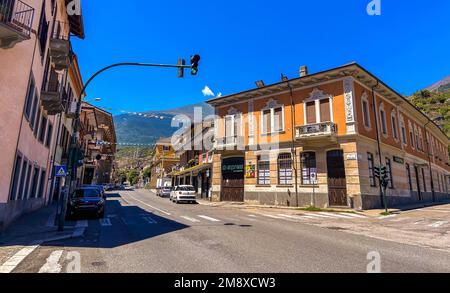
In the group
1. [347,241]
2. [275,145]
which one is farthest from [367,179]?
[347,241]

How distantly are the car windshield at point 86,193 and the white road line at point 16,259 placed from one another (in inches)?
298

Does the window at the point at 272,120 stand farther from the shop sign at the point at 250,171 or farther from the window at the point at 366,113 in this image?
the window at the point at 366,113

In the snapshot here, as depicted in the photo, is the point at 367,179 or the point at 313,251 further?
the point at 367,179

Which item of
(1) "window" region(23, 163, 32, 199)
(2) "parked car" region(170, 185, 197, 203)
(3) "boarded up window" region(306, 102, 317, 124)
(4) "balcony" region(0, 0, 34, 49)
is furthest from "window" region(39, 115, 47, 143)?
(3) "boarded up window" region(306, 102, 317, 124)

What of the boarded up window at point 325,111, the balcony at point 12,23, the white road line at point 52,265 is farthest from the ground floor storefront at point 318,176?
the balcony at point 12,23

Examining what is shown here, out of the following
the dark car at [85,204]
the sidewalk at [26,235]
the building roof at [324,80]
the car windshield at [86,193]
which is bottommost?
the sidewalk at [26,235]

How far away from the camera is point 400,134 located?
26.9 meters

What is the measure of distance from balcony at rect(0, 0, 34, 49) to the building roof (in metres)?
18.6

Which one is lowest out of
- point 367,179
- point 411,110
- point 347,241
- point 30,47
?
point 347,241

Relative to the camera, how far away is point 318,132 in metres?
20.5

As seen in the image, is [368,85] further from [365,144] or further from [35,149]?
[35,149]

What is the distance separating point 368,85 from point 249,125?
10.9 metres

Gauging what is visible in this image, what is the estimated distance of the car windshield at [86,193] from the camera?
576 inches

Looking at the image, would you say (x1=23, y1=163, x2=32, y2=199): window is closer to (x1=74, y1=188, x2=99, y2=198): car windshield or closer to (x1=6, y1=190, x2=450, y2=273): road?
(x1=74, y1=188, x2=99, y2=198): car windshield
